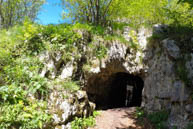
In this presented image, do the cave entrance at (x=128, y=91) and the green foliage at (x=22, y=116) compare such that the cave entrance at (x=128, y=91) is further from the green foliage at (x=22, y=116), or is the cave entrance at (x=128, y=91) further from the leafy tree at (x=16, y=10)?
the leafy tree at (x=16, y=10)

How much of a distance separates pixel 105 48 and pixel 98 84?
7.98ft

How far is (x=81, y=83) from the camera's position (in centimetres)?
691

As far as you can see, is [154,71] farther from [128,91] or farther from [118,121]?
[128,91]

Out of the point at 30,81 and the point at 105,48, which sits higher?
the point at 105,48

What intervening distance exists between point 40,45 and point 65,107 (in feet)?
9.72

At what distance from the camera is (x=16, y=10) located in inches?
568

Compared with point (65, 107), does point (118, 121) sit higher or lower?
lower

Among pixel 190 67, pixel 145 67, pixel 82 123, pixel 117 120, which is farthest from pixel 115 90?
pixel 190 67

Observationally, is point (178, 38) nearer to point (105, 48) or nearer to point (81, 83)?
point (105, 48)

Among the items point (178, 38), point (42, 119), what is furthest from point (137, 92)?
point (42, 119)

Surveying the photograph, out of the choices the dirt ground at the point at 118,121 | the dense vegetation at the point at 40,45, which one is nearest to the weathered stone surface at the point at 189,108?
the dirt ground at the point at 118,121

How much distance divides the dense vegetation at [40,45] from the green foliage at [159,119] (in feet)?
8.78

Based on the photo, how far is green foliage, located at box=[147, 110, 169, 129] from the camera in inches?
217

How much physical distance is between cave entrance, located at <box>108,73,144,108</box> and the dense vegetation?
4.68 m
